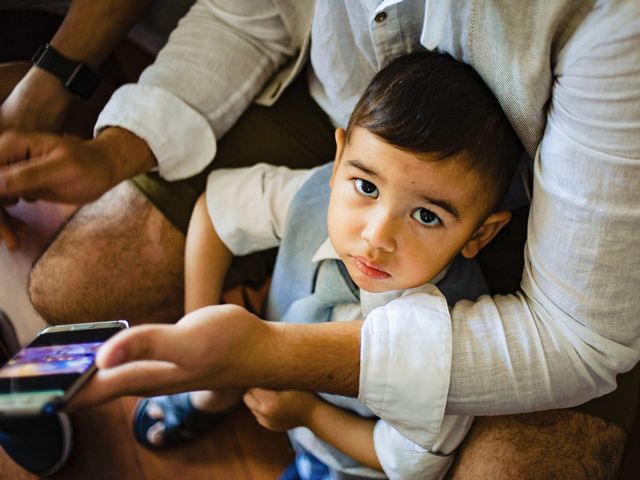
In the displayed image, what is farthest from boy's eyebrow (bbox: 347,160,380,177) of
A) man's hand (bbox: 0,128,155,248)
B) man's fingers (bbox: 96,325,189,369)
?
man's hand (bbox: 0,128,155,248)

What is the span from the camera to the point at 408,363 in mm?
730

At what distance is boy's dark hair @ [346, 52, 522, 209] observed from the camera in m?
0.75

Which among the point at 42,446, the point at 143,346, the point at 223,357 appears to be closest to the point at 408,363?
the point at 223,357

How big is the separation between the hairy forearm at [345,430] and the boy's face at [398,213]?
31 centimetres

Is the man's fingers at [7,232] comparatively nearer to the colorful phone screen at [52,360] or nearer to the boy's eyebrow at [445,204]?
the colorful phone screen at [52,360]

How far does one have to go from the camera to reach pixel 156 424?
4.15 feet

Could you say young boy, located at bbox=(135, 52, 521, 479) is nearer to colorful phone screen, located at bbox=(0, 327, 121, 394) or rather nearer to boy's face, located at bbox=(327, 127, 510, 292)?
boy's face, located at bbox=(327, 127, 510, 292)

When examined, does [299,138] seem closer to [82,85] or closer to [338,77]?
[338,77]

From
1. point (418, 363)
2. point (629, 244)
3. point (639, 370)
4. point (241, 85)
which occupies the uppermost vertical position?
point (241, 85)

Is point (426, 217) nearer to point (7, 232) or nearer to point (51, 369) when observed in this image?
point (51, 369)

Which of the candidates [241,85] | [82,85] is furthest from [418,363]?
[82,85]

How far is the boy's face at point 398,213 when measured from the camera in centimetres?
76

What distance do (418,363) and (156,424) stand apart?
775 mm

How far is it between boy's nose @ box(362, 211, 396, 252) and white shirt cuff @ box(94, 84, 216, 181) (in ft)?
1.56
